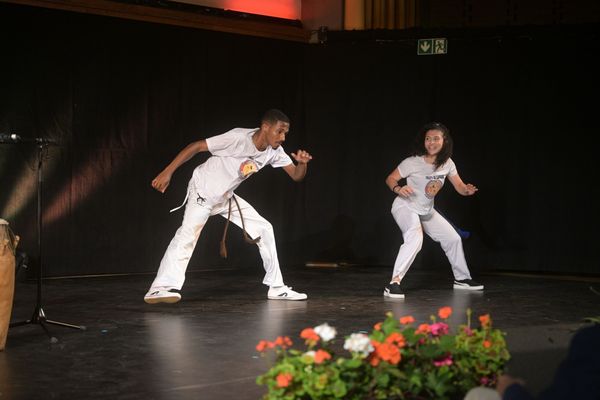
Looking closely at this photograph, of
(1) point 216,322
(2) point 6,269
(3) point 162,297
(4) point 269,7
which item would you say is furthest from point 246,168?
(4) point 269,7

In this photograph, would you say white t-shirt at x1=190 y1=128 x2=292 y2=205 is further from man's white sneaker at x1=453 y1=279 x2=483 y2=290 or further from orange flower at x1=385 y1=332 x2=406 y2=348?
orange flower at x1=385 y1=332 x2=406 y2=348

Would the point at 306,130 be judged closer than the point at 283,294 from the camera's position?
No

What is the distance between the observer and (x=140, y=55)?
9133mm

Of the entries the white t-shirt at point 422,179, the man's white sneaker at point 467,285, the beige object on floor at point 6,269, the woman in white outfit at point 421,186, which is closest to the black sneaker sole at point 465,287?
the man's white sneaker at point 467,285

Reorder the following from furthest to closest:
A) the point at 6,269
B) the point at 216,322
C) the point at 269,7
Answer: the point at 269,7
the point at 216,322
the point at 6,269

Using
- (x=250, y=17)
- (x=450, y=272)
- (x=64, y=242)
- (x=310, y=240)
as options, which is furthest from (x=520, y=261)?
(x=64, y=242)

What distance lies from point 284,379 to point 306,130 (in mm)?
7721

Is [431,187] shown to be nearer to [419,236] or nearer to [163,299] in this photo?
[419,236]

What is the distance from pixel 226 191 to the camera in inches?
280

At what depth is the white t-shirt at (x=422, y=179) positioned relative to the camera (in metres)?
7.89

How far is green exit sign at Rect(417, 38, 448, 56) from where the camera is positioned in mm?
9625

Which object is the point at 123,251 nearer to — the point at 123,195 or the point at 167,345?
the point at 123,195

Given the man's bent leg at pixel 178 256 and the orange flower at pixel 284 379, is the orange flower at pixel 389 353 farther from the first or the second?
the man's bent leg at pixel 178 256

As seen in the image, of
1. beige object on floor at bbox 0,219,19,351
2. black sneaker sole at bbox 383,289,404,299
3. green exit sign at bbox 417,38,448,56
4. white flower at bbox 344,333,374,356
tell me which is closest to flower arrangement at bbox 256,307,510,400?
white flower at bbox 344,333,374,356
